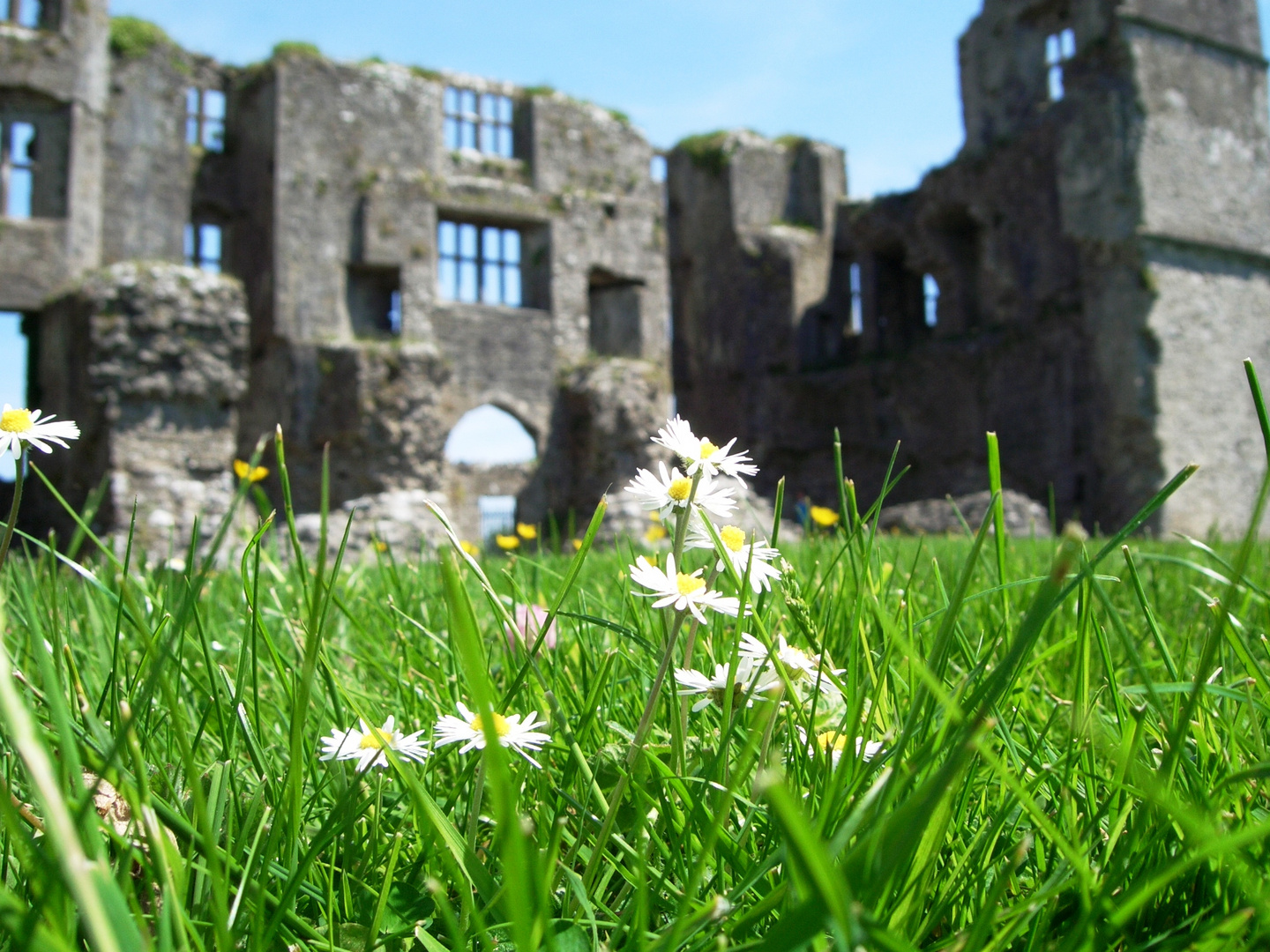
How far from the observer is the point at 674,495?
2.94 ft

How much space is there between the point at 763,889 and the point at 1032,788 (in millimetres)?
260

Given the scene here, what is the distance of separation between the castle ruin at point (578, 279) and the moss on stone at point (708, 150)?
7.19 ft

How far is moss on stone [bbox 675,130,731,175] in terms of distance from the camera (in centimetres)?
2048

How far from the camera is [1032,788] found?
0.89 metres

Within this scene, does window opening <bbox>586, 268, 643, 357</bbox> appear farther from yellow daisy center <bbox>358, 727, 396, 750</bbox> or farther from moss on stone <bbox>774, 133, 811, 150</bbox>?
yellow daisy center <bbox>358, 727, 396, 750</bbox>

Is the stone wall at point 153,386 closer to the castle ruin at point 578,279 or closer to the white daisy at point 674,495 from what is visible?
the castle ruin at point 578,279

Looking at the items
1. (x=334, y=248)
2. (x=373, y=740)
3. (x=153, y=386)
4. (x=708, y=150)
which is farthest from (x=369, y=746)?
(x=708, y=150)

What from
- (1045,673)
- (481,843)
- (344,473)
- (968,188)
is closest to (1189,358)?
(968,188)

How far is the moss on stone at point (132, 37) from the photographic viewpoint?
15.6 m

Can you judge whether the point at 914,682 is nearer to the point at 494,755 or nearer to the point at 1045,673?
the point at 1045,673

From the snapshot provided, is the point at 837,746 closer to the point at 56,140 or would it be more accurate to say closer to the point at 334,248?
the point at 334,248

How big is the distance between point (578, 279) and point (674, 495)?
17.4 metres

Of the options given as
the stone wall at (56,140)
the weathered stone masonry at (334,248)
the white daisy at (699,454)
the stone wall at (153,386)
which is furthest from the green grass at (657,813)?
the stone wall at (56,140)

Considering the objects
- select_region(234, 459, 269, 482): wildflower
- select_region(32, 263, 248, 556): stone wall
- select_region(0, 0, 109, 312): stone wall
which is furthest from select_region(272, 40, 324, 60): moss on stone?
select_region(234, 459, 269, 482): wildflower
